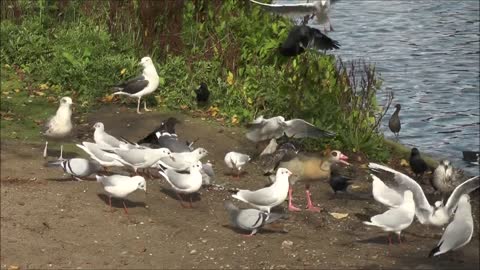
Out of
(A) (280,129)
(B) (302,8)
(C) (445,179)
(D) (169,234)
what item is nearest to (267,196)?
(D) (169,234)

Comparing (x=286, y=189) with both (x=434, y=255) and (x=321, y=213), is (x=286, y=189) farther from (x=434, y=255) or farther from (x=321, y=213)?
(x=434, y=255)

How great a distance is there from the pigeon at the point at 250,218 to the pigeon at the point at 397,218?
87 cm

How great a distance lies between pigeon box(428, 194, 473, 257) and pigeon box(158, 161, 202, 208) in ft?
7.40

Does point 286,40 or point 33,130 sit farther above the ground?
point 286,40

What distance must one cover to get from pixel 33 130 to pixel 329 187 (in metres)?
3.44

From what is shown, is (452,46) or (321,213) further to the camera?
(452,46)

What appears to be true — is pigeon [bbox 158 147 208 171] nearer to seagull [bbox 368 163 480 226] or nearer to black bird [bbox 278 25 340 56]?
seagull [bbox 368 163 480 226]

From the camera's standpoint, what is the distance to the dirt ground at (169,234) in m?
8.54

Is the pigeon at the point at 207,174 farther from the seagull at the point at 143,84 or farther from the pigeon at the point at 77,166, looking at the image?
the seagull at the point at 143,84

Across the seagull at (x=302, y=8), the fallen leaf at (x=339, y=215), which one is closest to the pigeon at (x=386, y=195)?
the fallen leaf at (x=339, y=215)

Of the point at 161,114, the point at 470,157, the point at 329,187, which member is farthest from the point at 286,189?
the point at 470,157

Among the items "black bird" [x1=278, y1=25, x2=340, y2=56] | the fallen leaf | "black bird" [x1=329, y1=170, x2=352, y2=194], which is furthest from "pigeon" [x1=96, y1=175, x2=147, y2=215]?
"black bird" [x1=278, y1=25, x2=340, y2=56]

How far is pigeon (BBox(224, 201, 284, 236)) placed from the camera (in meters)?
9.06

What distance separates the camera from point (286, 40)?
42.9 ft
